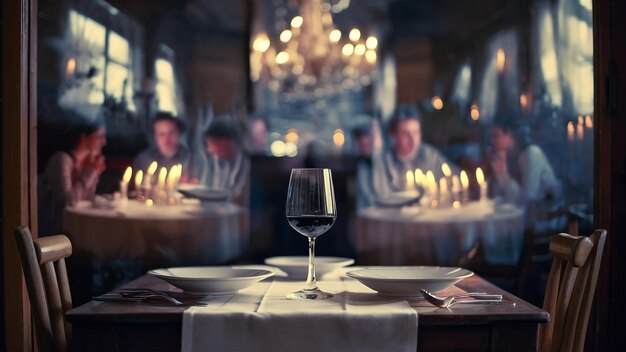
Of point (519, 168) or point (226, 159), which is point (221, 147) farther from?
point (519, 168)

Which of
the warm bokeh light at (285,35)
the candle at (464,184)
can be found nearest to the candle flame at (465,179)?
the candle at (464,184)

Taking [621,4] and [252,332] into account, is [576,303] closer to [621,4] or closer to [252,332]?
[252,332]

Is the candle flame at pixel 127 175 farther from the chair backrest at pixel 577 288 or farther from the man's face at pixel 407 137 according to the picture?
the chair backrest at pixel 577 288

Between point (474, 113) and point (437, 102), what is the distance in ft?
0.72

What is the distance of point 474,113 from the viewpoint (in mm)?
3699

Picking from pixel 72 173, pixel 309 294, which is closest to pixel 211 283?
pixel 309 294

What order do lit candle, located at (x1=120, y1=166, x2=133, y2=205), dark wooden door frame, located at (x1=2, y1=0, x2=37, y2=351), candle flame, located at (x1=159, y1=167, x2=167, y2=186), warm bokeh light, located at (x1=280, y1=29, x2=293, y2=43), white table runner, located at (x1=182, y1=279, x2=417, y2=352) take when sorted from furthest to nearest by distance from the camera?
warm bokeh light, located at (x1=280, y1=29, x2=293, y2=43) < candle flame, located at (x1=159, y1=167, x2=167, y2=186) < lit candle, located at (x1=120, y1=166, x2=133, y2=205) < dark wooden door frame, located at (x1=2, y1=0, x2=37, y2=351) < white table runner, located at (x1=182, y1=279, x2=417, y2=352)

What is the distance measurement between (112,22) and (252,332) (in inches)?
98.1

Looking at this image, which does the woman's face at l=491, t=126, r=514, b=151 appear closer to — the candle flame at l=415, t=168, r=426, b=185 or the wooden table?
the candle flame at l=415, t=168, r=426, b=185

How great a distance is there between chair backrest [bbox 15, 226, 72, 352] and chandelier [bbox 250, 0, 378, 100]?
225 centimetres

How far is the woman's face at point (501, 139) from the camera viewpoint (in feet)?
11.8

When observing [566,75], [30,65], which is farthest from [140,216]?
[566,75]

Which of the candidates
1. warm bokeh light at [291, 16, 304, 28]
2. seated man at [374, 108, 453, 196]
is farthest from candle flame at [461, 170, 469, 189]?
warm bokeh light at [291, 16, 304, 28]

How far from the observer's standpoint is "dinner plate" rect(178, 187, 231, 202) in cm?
365
